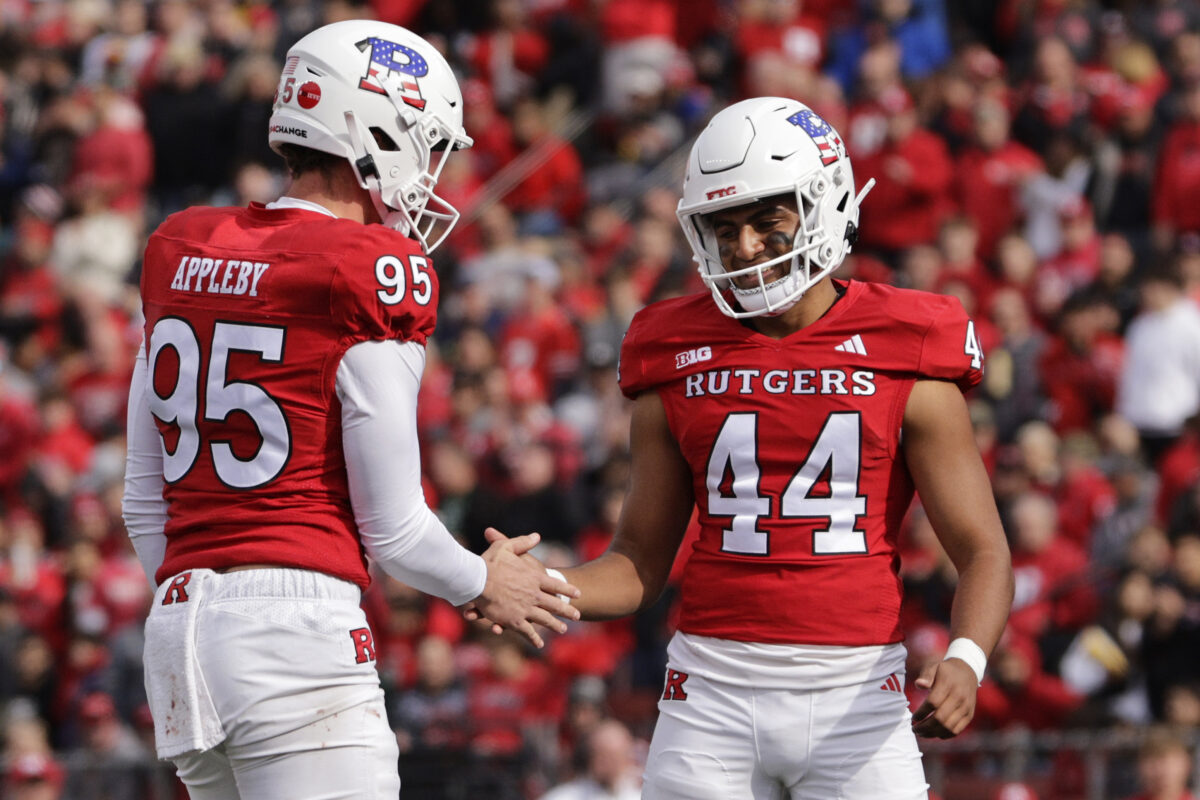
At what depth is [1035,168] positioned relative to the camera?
11219 mm

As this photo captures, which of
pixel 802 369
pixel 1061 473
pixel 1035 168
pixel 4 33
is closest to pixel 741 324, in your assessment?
pixel 802 369

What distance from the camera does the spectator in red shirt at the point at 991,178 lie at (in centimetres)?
1110

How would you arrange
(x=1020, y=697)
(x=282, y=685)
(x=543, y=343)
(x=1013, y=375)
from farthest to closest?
(x=543, y=343)
(x=1013, y=375)
(x=1020, y=697)
(x=282, y=685)

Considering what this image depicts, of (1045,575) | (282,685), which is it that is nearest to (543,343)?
(1045,575)

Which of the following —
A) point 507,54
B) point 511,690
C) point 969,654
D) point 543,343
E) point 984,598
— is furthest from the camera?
point 507,54

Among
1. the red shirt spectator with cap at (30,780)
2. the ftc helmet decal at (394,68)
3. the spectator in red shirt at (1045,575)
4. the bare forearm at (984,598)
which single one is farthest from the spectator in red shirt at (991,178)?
the ftc helmet decal at (394,68)

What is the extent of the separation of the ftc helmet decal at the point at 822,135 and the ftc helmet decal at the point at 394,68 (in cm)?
90

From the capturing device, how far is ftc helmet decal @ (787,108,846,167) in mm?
4309

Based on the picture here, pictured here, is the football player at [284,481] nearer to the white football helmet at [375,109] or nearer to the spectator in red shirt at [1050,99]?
the white football helmet at [375,109]

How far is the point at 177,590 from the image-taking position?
3.74 m

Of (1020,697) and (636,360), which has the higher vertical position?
(636,360)

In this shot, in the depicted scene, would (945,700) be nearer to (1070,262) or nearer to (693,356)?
(693,356)

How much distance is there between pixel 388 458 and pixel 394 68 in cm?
89

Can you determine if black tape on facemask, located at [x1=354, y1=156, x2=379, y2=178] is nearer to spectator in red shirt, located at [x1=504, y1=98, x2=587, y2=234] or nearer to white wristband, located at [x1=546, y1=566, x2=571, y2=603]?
white wristband, located at [x1=546, y1=566, x2=571, y2=603]
